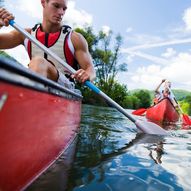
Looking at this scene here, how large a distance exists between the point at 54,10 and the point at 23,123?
214cm

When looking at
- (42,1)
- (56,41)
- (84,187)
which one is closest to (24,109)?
(84,187)

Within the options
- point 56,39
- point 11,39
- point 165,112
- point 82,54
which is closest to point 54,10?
point 56,39

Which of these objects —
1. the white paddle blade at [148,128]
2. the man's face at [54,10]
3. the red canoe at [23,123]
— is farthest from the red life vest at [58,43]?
the white paddle blade at [148,128]

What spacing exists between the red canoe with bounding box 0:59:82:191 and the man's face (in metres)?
1.44

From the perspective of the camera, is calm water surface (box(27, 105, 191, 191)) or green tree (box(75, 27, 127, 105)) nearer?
calm water surface (box(27, 105, 191, 191))

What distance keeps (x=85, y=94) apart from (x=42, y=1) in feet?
69.8

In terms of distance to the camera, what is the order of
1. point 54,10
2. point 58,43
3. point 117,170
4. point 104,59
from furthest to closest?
point 104,59
point 58,43
point 54,10
point 117,170

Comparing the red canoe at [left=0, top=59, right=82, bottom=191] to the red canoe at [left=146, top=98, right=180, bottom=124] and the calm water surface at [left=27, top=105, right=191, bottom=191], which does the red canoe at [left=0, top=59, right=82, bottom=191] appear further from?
the red canoe at [left=146, top=98, right=180, bottom=124]

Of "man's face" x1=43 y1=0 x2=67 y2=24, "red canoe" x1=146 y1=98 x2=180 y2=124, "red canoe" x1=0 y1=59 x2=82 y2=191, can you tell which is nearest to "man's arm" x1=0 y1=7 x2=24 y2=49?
"man's face" x1=43 y1=0 x2=67 y2=24

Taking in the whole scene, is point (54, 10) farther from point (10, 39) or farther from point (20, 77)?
point (20, 77)

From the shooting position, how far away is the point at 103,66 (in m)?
33.5

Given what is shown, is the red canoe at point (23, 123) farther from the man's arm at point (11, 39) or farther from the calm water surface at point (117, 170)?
the man's arm at point (11, 39)

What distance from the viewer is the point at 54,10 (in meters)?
3.27

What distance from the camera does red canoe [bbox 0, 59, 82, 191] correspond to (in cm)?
118
